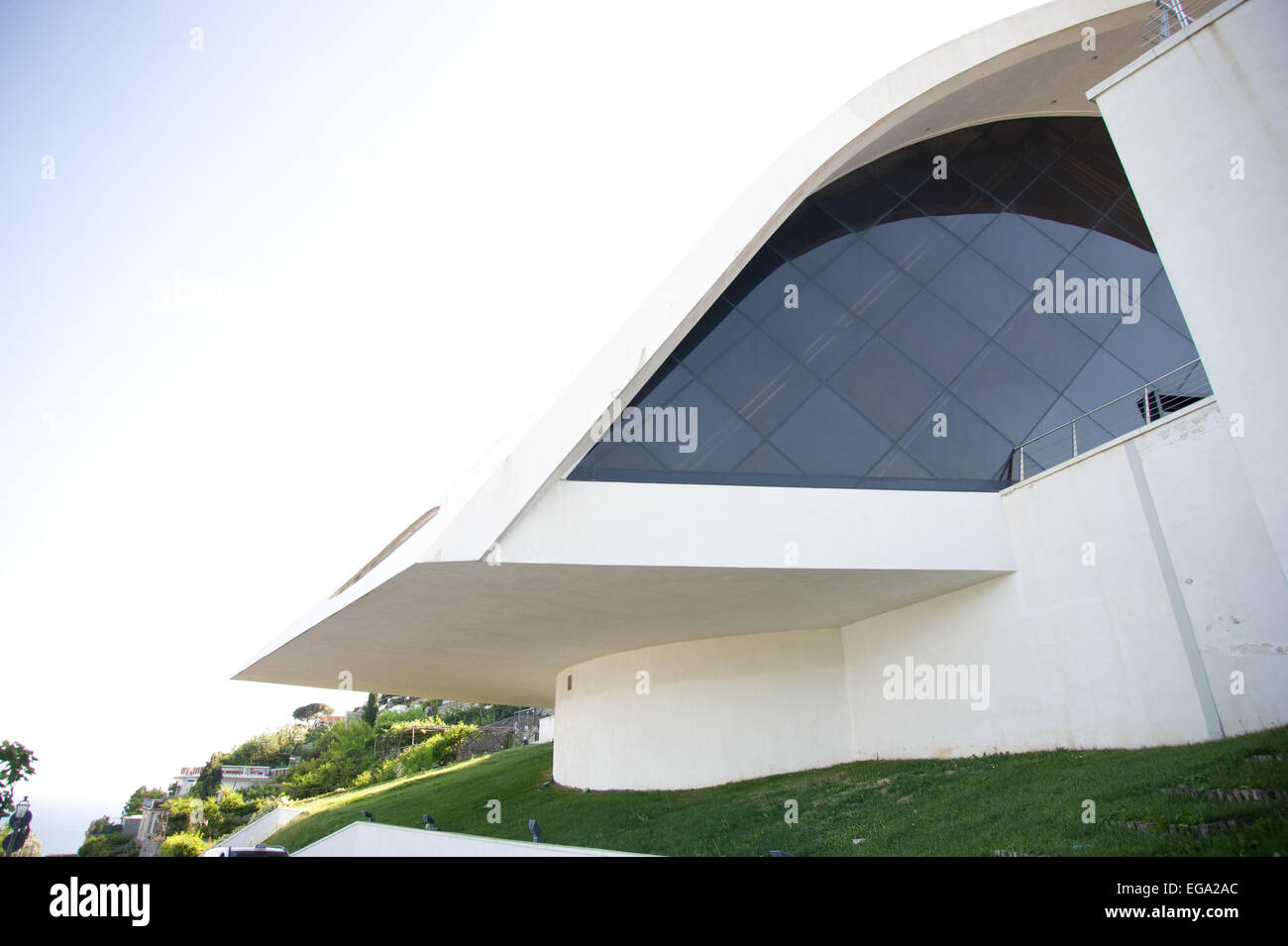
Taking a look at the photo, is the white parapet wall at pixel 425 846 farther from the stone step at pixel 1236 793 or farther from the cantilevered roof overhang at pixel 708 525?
the stone step at pixel 1236 793

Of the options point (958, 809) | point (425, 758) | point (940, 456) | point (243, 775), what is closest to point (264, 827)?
point (425, 758)

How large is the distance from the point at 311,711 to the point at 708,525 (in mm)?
86472

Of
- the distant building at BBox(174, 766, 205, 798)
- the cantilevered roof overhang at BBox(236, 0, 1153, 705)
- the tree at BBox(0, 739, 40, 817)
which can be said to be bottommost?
the distant building at BBox(174, 766, 205, 798)

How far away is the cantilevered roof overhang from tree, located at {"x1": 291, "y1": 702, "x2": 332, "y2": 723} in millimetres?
77449

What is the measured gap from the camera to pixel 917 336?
12391 mm

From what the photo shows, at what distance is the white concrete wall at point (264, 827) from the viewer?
80.8ft

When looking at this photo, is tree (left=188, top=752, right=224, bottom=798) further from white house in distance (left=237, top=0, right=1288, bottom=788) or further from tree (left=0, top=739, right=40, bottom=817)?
white house in distance (left=237, top=0, right=1288, bottom=788)

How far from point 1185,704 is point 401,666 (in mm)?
14439

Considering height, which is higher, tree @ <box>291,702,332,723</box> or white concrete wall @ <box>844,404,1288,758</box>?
white concrete wall @ <box>844,404,1288,758</box>

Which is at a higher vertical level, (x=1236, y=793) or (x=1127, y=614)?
(x=1127, y=614)

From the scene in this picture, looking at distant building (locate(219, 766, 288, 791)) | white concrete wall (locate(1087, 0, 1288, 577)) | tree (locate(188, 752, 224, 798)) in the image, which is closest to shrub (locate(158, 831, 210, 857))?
distant building (locate(219, 766, 288, 791))

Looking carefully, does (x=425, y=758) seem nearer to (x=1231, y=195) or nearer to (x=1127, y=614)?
(x=1127, y=614)

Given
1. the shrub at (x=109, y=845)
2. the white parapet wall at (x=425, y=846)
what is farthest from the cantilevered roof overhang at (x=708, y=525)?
the shrub at (x=109, y=845)

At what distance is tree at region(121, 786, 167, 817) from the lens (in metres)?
39.7
